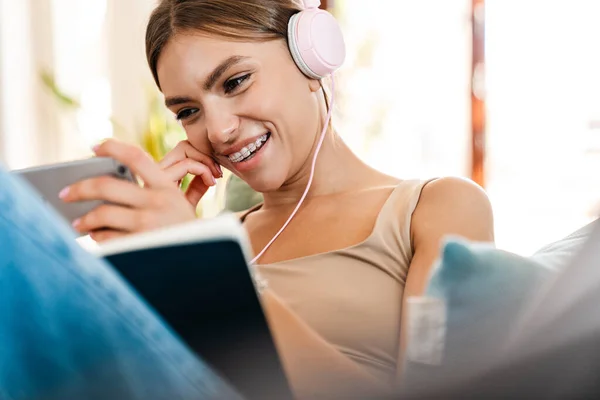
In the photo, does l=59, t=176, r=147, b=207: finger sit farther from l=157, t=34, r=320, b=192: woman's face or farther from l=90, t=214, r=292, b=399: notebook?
l=157, t=34, r=320, b=192: woman's face

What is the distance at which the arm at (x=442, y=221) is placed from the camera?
3.34 ft

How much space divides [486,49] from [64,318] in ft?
11.2

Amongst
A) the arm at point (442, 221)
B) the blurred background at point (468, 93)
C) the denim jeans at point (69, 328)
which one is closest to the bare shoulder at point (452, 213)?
the arm at point (442, 221)

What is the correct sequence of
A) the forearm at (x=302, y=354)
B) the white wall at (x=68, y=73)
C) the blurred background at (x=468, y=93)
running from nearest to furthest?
the forearm at (x=302, y=354) < the white wall at (x=68, y=73) < the blurred background at (x=468, y=93)

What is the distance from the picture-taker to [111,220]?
0.70 metres

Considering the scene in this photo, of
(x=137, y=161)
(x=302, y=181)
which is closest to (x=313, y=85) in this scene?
(x=302, y=181)

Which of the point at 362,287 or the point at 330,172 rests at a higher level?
the point at 330,172

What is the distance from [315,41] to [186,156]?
0.32m

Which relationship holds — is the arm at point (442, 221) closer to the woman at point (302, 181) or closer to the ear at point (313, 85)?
the woman at point (302, 181)

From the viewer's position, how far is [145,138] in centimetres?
252

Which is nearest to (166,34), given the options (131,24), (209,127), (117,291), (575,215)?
(209,127)

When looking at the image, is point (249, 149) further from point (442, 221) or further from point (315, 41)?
point (442, 221)

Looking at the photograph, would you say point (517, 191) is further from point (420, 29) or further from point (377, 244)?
point (377, 244)

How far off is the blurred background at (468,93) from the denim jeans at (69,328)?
8.62ft
